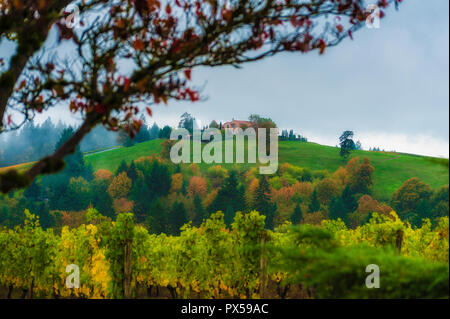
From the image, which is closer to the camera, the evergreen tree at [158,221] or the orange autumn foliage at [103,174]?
the evergreen tree at [158,221]

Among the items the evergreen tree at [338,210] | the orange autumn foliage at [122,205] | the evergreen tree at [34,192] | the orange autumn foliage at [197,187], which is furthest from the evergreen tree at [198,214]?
the evergreen tree at [34,192]

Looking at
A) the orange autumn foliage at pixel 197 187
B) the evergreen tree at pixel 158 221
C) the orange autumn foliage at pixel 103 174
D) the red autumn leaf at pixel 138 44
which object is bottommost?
the evergreen tree at pixel 158 221

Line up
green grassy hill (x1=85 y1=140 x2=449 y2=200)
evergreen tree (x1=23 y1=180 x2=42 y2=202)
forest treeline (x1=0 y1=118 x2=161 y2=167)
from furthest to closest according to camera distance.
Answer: forest treeline (x1=0 y1=118 x2=161 y2=167)
green grassy hill (x1=85 y1=140 x2=449 y2=200)
evergreen tree (x1=23 y1=180 x2=42 y2=202)

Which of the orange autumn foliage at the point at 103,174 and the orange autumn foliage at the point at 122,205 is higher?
the orange autumn foliage at the point at 103,174

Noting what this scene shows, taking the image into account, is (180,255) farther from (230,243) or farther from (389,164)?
(389,164)

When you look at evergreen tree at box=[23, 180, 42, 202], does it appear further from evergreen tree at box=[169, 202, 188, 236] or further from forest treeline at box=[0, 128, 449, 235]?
evergreen tree at box=[169, 202, 188, 236]

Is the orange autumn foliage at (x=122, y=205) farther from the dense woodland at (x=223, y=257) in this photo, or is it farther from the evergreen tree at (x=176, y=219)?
the dense woodland at (x=223, y=257)

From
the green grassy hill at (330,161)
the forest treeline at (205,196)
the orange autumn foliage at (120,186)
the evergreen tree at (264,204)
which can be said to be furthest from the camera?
the green grassy hill at (330,161)

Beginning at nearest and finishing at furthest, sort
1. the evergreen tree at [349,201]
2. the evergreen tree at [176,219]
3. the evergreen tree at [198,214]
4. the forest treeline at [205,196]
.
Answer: the evergreen tree at [176,219]
the forest treeline at [205,196]
the evergreen tree at [198,214]
the evergreen tree at [349,201]

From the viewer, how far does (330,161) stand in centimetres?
10300

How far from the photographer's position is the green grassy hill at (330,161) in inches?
3506

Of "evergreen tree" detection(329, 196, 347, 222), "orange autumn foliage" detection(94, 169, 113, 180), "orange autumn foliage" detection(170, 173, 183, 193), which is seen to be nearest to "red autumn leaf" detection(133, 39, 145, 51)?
"evergreen tree" detection(329, 196, 347, 222)

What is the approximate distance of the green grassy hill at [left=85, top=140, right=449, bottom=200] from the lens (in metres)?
89.1

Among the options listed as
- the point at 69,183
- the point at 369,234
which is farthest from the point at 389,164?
the point at 369,234
